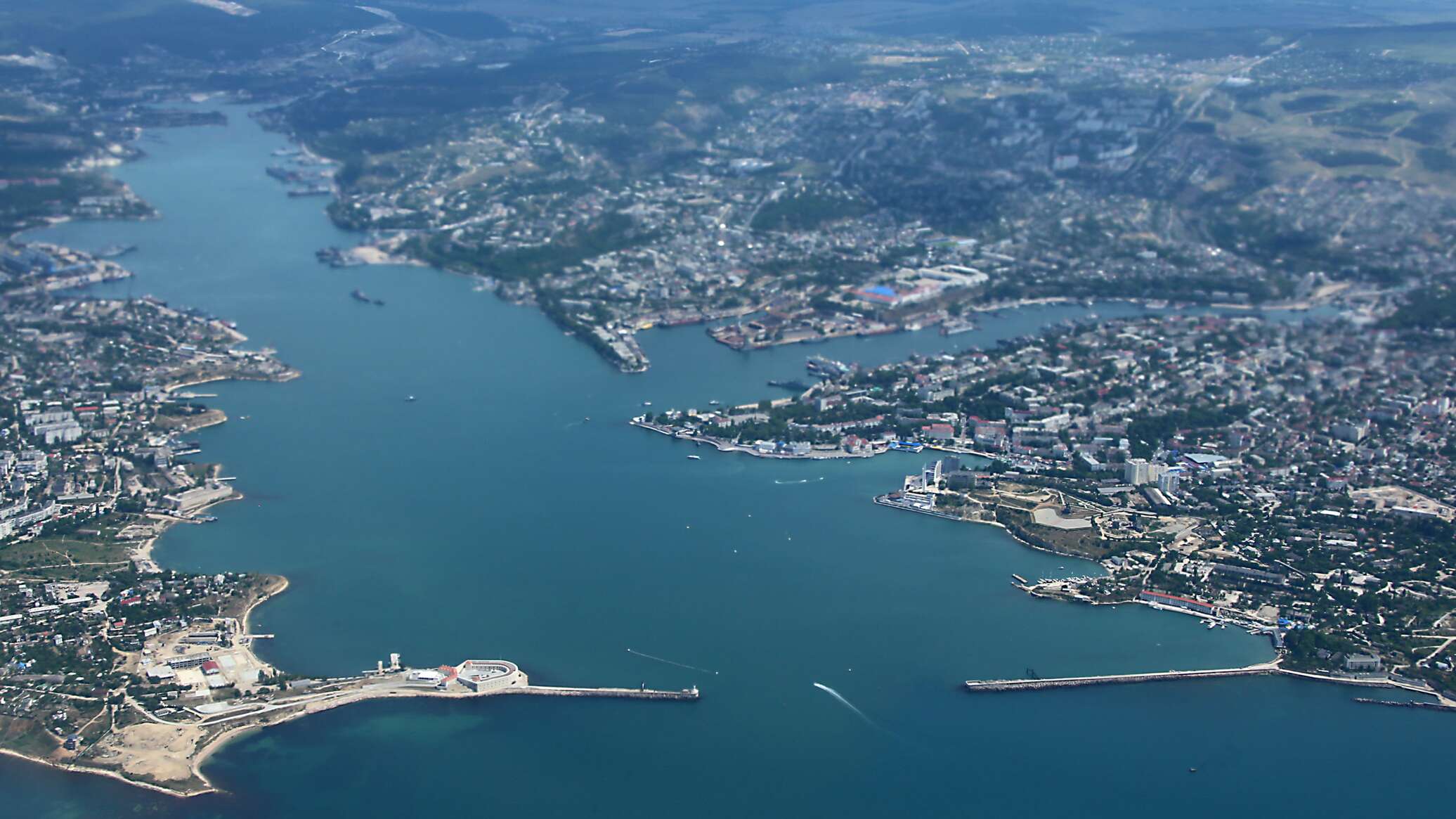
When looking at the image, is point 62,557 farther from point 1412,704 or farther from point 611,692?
point 1412,704

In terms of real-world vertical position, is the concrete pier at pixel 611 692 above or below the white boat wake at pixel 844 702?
below

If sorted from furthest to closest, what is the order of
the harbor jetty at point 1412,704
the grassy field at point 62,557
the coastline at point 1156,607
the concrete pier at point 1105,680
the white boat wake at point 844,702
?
the grassy field at point 62,557, the coastline at point 1156,607, the concrete pier at point 1105,680, the harbor jetty at point 1412,704, the white boat wake at point 844,702

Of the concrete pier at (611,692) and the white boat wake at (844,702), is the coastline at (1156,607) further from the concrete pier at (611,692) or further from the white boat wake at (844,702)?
the concrete pier at (611,692)

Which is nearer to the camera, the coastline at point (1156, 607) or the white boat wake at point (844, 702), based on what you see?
the white boat wake at point (844, 702)

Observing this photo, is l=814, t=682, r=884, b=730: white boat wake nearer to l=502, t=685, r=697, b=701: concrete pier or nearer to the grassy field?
l=502, t=685, r=697, b=701: concrete pier

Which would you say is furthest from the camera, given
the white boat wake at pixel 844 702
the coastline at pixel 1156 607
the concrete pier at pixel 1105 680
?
the coastline at pixel 1156 607

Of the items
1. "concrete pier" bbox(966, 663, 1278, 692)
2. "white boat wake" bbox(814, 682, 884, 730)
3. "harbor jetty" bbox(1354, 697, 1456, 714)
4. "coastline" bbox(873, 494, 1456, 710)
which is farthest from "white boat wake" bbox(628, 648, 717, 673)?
"harbor jetty" bbox(1354, 697, 1456, 714)

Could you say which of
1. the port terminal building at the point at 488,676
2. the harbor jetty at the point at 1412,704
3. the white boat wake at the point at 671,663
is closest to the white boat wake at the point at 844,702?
the white boat wake at the point at 671,663

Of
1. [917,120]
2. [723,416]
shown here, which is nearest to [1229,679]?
[723,416]

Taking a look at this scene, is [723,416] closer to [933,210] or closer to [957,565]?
[957,565]
